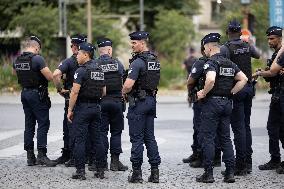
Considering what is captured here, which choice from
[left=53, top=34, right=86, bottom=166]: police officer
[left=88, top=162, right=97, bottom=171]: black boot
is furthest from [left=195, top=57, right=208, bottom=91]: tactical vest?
[left=88, top=162, right=97, bottom=171]: black boot

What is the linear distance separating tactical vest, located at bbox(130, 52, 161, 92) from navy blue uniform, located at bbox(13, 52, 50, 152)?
1.94m

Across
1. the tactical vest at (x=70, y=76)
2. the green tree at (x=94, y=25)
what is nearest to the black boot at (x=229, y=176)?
the tactical vest at (x=70, y=76)

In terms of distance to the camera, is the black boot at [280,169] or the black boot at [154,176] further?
the black boot at [280,169]

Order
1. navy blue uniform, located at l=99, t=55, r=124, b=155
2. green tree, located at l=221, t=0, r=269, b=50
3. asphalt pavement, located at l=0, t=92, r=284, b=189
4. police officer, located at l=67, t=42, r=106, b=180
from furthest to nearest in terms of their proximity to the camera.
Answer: green tree, located at l=221, t=0, r=269, b=50
navy blue uniform, located at l=99, t=55, r=124, b=155
police officer, located at l=67, t=42, r=106, b=180
asphalt pavement, located at l=0, t=92, r=284, b=189

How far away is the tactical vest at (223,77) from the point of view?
995 centimetres

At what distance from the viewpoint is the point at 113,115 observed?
36.2 ft

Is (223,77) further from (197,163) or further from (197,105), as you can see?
(197,163)

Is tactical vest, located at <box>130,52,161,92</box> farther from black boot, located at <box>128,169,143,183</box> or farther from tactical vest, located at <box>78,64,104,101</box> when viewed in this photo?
black boot, located at <box>128,169,143,183</box>

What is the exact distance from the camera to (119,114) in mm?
11023

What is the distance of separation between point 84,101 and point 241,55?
234cm

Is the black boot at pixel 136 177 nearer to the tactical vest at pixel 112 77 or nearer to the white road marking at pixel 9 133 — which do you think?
the tactical vest at pixel 112 77

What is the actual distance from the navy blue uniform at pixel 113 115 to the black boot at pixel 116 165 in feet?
0.25

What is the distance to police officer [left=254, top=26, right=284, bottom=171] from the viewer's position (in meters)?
10.8

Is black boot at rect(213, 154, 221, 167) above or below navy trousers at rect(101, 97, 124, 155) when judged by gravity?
below
